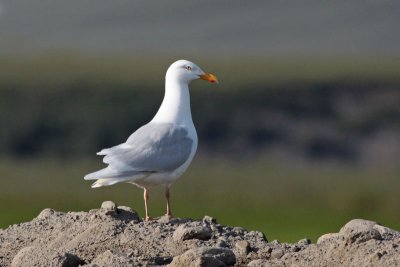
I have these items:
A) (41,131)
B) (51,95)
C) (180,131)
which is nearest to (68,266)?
(180,131)

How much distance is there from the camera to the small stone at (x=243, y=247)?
324 inches

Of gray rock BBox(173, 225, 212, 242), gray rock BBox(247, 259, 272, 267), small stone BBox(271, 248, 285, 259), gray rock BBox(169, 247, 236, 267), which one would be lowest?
gray rock BBox(169, 247, 236, 267)

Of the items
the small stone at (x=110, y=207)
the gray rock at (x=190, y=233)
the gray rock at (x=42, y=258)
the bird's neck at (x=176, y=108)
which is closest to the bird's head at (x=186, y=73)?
the bird's neck at (x=176, y=108)

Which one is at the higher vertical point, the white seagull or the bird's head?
the bird's head

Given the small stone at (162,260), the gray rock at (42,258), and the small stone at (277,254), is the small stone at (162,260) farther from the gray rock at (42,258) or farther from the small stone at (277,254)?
the small stone at (277,254)

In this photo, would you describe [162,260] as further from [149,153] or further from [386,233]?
[149,153]

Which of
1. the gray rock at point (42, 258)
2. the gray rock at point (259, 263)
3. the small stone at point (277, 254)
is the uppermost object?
the small stone at point (277, 254)

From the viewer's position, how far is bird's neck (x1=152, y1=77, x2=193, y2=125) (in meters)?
10.2

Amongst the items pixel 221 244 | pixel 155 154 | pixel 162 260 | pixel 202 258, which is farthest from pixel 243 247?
pixel 155 154

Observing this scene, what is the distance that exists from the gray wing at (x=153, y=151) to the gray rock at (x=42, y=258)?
163 cm

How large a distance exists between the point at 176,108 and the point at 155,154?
539 mm

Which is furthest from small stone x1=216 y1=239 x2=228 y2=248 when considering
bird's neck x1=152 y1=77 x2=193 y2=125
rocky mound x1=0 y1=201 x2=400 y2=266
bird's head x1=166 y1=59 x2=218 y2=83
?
bird's head x1=166 y1=59 x2=218 y2=83

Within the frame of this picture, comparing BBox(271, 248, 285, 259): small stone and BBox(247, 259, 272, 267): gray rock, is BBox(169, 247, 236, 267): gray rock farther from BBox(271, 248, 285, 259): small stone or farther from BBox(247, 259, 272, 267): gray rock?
BBox(271, 248, 285, 259): small stone

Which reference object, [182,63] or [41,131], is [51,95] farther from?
[182,63]
